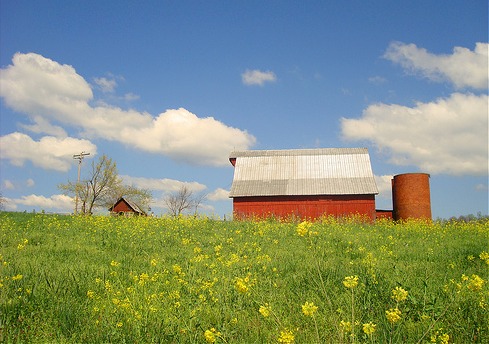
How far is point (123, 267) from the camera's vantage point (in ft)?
25.5

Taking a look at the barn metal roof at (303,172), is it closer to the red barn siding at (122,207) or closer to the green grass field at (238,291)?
the green grass field at (238,291)

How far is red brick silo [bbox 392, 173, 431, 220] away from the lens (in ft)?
83.3

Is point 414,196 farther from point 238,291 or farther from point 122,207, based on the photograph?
point 122,207

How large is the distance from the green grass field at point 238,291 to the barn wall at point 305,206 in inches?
629

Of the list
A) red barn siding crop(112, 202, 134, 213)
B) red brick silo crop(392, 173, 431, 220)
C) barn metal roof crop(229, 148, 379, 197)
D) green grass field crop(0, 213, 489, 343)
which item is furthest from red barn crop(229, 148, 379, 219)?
red barn siding crop(112, 202, 134, 213)

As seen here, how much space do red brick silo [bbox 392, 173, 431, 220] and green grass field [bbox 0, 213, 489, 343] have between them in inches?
545

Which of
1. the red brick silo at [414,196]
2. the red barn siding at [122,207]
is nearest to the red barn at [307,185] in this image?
the red brick silo at [414,196]

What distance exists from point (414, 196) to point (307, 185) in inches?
298

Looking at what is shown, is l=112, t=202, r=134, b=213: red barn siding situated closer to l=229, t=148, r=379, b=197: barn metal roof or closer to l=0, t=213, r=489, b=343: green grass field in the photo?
l=229, t=148, r=379, b=197: barn metal roof

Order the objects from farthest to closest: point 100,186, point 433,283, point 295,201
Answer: point 100,186 → point 295,201 → point 433,283

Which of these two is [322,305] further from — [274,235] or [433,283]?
[274,235]

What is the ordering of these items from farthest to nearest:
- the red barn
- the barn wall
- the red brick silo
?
the red barn
the barn wall
the red brick silo

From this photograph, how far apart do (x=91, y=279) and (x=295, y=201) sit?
23199 mm

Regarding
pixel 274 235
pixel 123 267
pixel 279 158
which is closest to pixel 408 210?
pixel 279 158
